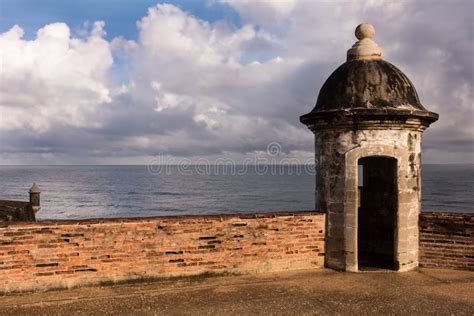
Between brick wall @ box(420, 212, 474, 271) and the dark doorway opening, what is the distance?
108 centimetres

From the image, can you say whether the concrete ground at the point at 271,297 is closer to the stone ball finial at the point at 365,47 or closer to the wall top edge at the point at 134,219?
the wall top edge at the point at 134,219

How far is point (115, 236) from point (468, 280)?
5623 millimetres

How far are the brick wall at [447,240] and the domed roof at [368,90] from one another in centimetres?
177

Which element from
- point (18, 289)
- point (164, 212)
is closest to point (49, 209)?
point (164, 212)

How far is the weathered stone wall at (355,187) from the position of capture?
7016mm

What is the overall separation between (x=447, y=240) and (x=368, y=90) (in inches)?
117

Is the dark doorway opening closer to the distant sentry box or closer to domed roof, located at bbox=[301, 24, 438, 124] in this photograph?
domed roof, located at bbox=[301, 24, 438, 124]

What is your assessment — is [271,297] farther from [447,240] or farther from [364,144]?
[447,240]

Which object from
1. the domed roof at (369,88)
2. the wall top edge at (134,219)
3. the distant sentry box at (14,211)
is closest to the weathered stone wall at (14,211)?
the distant sentry box at (14,211)

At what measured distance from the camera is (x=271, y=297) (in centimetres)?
579

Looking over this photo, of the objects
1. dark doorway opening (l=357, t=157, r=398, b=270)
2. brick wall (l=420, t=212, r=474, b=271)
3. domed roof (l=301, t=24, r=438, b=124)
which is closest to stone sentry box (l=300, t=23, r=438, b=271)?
domed roof (l=301, t=24, r=438, b=124)

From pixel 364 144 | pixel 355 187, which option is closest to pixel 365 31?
pixel 364 144

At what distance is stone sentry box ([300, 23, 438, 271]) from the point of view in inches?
275

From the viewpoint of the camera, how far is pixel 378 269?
23.8ft
